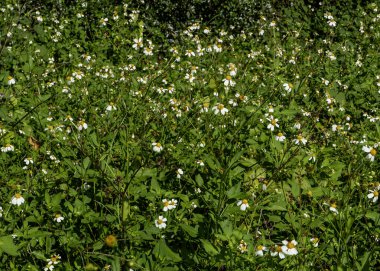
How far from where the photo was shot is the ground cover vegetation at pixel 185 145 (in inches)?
89.6

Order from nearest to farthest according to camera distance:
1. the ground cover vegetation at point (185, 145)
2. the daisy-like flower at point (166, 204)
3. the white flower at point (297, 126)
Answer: the ground cover vegetation at point (185, 145), the daisy-like flower at point (166, 204), the white flower at point (297, 126)

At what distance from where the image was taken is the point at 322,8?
660 cm

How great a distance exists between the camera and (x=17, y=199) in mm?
2488

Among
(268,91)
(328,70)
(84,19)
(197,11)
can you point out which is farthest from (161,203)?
(197,11)

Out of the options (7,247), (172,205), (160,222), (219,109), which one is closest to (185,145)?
(219,109)

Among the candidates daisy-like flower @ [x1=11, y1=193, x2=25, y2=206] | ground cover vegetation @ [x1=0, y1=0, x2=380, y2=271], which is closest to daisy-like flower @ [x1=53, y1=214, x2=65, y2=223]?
ground cover vegetation @ [x1=0, y1=0, x2=380, y2=271]

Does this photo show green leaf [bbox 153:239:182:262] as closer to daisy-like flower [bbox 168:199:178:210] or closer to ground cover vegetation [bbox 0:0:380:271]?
ground cover vegetation [bbox 0:0:380:271]

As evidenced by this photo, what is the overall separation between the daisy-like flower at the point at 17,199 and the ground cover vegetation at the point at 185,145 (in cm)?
3

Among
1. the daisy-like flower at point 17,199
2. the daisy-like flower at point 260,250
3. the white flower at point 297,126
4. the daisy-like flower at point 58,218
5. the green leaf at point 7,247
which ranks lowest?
the white flower at point 297,126

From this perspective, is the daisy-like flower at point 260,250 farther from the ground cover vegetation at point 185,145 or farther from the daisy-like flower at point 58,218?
the daisy-like flower at point 58,218

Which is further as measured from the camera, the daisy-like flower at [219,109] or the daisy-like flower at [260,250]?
the daisy-like flower at [219,109]

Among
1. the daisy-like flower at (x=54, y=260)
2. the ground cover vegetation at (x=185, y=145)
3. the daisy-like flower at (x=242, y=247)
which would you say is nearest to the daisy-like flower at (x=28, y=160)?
the ground cover vegetation at (x=185, y=145)

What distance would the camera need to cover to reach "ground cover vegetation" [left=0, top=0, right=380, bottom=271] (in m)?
2.28

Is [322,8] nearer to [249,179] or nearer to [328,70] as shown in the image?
[328,70]
